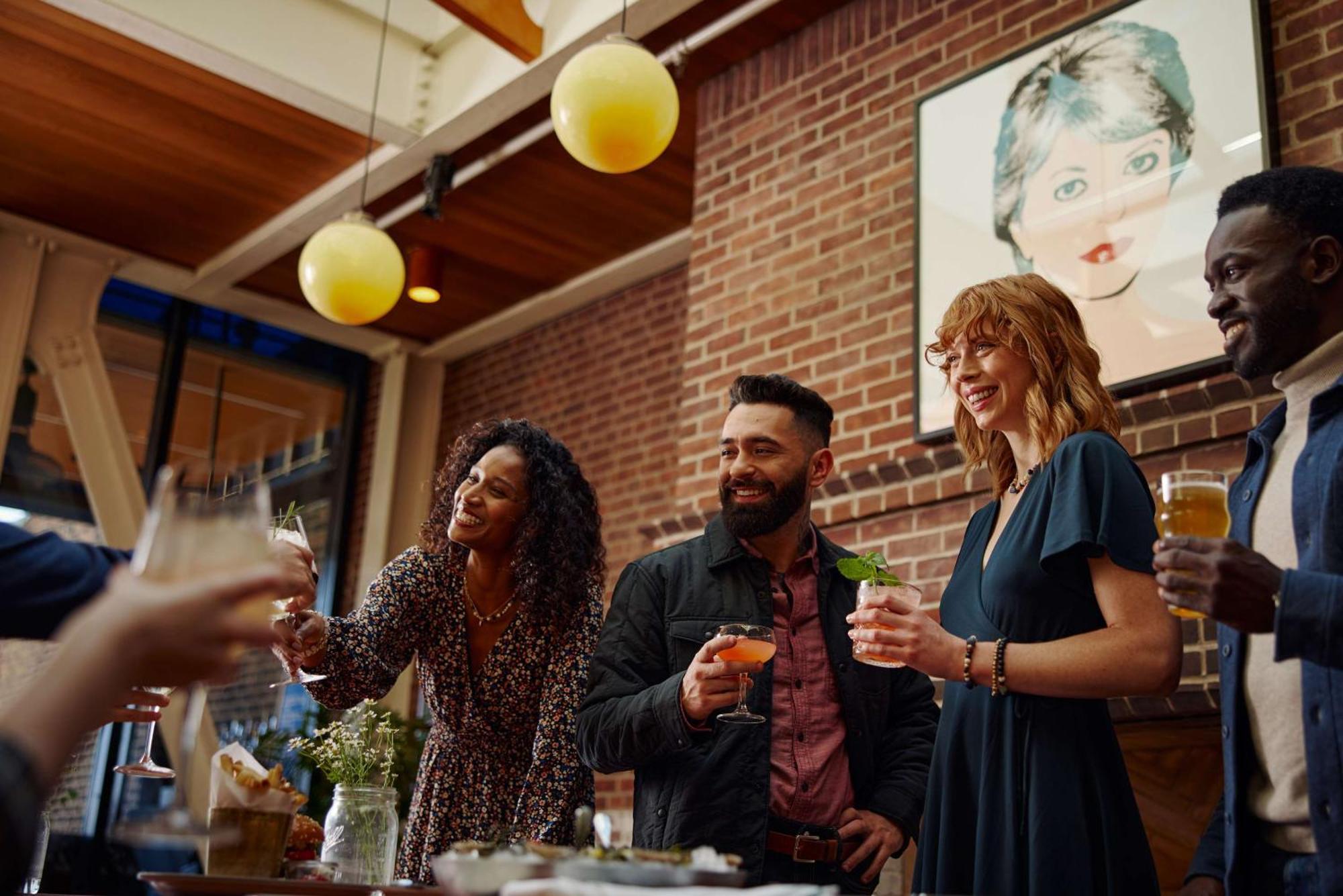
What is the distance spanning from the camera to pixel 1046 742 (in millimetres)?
1941

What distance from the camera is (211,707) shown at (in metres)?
7.87

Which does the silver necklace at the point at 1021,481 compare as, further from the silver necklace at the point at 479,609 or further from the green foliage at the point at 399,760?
the green foliage at the point at 399,760

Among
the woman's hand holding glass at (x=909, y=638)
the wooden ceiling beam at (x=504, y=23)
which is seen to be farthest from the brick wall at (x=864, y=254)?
the woman's hand holding glass at (x=909, y=638)

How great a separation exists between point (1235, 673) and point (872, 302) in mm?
2662

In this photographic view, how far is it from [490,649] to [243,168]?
4309 millimetres

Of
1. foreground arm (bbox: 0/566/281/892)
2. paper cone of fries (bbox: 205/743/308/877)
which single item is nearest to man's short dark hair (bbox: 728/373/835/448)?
paper cone of fries (bbox: 205/743/308/877)

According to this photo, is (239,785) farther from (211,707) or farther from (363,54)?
(211,707)

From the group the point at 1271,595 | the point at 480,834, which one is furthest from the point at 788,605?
the point at 1271,595

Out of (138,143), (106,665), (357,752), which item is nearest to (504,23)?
(138,143)

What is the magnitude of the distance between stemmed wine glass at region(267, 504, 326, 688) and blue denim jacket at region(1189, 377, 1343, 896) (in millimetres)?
1379

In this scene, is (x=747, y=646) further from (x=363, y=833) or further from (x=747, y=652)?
(x=363, y=833)

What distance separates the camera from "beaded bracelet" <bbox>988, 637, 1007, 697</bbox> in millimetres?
1923

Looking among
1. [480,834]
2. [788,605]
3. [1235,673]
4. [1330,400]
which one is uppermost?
[1330,400]

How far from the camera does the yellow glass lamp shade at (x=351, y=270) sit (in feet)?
15.2
